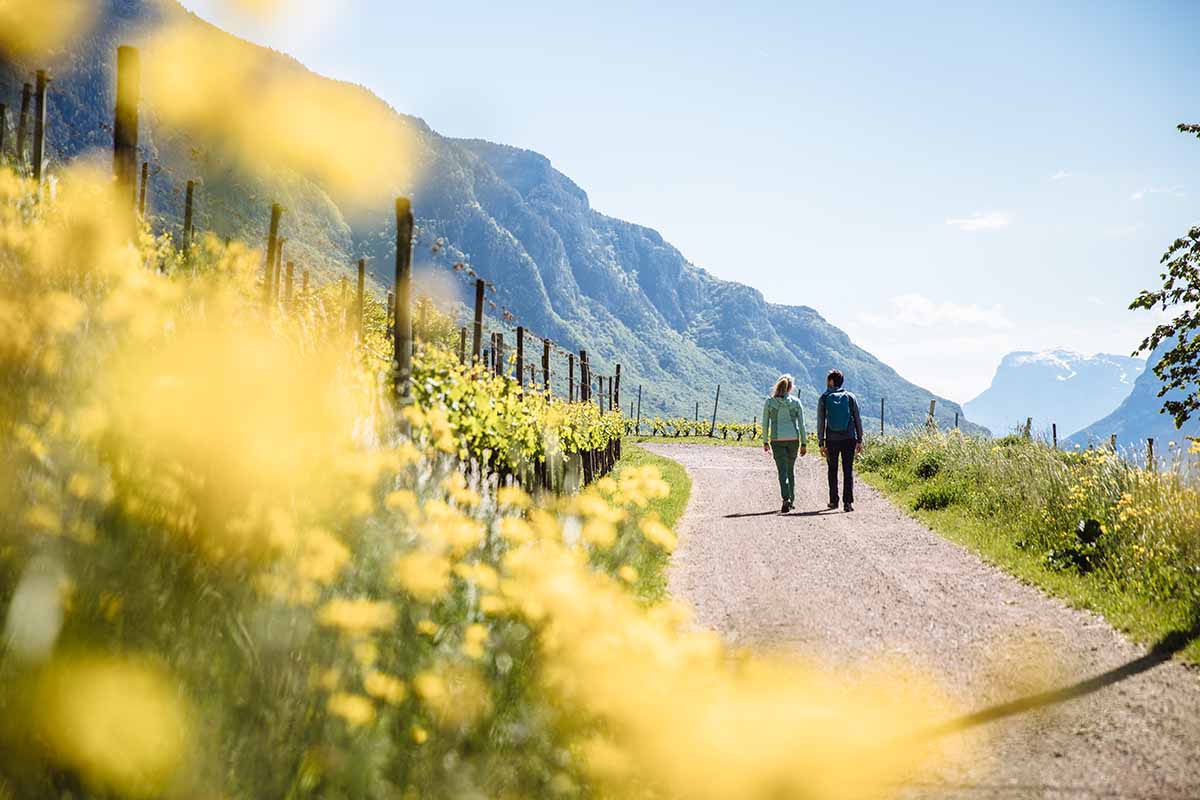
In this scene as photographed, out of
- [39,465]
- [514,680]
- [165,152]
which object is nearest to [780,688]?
[514,680]

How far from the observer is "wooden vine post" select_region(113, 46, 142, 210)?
6566 mm

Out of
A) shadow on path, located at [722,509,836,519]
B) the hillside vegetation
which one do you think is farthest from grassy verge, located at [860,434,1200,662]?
the hillside vegetation

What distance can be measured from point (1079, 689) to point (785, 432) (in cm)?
764

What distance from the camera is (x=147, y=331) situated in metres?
2.46

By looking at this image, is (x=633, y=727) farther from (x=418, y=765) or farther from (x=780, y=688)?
(x=780, y=688)

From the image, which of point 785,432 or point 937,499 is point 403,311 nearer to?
point 785,432

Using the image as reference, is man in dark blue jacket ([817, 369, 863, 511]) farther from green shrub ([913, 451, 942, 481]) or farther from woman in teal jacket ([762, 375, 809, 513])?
green shrub ([913, 451, 942, 481])

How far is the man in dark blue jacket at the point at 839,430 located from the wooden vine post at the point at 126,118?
948 centimetres

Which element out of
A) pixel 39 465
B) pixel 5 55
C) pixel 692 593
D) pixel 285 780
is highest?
pixel 5 55

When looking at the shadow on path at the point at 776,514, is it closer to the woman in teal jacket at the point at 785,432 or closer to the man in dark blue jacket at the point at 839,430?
the woman in teal jacket at the point at 785,432

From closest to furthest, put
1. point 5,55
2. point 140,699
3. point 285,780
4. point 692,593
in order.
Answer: point 140,699, point 285,780, point 692,593, point 5,55

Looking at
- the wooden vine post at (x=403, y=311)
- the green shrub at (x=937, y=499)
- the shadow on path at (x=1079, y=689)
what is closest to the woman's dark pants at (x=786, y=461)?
the green shrub at (x=937, y=499)

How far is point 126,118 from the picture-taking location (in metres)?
6.99

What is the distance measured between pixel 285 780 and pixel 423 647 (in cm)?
66
